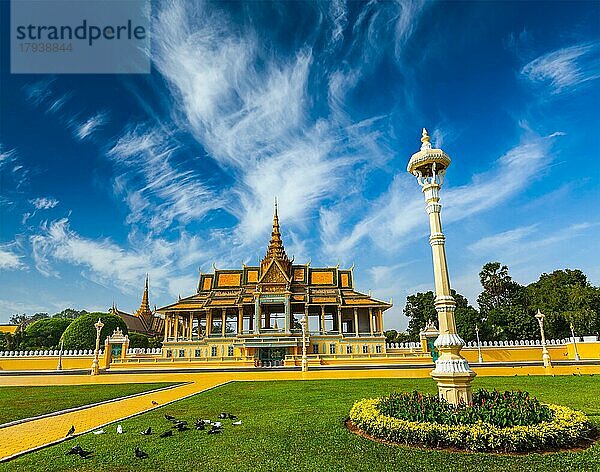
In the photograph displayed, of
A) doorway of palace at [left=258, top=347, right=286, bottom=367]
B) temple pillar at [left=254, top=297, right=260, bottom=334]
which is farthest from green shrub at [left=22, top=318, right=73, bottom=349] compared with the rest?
doorway of palace at [left=258, top=347, right=286, bottom=367]

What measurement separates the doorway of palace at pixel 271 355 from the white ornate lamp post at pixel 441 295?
95.4ft

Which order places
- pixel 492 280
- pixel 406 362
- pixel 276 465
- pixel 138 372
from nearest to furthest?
pixel 276 465 < pixel 138 372 < pixel 406 362 < pixel 492 280

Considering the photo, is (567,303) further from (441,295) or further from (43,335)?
(43,335)

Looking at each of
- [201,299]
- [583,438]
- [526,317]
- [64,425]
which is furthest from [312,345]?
[583,438]

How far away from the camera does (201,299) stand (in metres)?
41.5

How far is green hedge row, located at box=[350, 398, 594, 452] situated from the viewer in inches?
219

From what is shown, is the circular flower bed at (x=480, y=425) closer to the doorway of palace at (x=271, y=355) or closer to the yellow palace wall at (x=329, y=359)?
the yellow palace wall at (x=329, y=359)

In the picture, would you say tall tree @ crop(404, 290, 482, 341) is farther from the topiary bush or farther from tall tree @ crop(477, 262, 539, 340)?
the topiary bush

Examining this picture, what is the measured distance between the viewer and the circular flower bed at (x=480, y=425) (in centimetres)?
561

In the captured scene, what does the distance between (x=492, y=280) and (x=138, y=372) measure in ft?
118

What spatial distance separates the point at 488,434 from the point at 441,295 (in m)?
2.69

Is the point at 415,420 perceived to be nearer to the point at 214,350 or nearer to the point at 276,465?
the point at 276,465

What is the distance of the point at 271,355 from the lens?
35719mm

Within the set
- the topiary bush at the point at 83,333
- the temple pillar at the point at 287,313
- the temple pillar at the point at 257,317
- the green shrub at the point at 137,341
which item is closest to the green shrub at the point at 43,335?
the topiary bush at the point at 83,333
